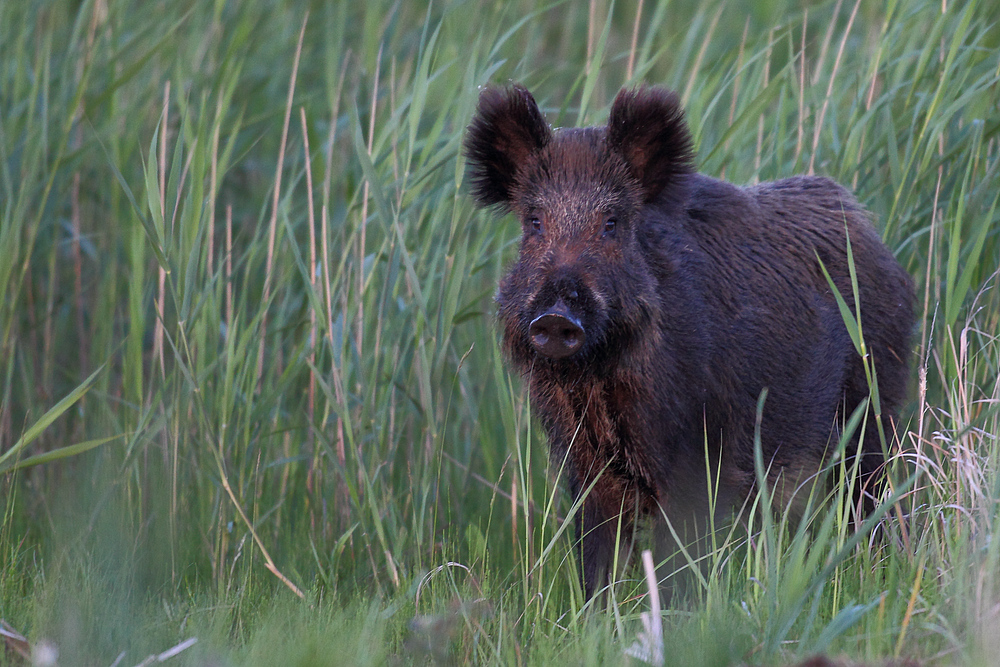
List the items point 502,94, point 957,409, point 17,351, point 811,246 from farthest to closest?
point 17,351
point 811,246
point 502,94
point 957,409

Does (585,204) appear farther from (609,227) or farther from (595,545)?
(595,545)

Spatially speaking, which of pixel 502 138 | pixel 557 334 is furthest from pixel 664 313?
pixel 502 138

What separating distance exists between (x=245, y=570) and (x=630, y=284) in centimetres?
152

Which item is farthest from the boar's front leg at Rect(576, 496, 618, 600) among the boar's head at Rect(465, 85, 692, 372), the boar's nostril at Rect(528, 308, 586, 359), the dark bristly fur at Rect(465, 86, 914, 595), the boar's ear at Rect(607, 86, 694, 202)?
the boar's ear at Rect(607, 86, 694, 202)

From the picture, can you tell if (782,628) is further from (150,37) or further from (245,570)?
(150,37)

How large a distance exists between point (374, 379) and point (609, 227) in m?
1.01

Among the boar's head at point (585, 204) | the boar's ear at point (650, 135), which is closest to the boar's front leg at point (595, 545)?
the boar's head at point (585, 204)

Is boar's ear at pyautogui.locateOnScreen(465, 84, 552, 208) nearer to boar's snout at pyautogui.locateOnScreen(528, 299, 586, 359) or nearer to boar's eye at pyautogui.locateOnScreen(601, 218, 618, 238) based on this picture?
boar's eye at pyautogui.locateOnScreen(601, 218, 618, 238)

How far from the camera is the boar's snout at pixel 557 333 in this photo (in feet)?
9.07

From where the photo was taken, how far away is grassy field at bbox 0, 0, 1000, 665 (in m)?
2.55

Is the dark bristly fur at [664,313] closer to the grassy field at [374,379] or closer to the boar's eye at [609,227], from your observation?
the boar's eye at [609,227]

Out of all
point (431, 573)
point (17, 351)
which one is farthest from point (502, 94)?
point (17, 351)

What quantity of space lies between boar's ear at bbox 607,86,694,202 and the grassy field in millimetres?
560

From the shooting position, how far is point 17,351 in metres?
4.77
